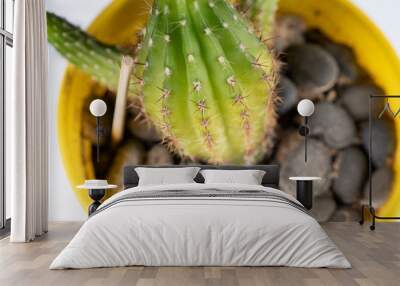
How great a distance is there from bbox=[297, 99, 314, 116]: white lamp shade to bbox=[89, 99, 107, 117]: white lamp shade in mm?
2375

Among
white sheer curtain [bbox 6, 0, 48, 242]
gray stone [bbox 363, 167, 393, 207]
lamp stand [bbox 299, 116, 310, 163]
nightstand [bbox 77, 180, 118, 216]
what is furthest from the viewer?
gray stone [bbox 363, 167, 393, 207]

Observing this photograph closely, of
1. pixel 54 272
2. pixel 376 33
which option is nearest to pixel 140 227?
pixel 54 272

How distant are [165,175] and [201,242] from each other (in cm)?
229

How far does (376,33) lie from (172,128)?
2832mm

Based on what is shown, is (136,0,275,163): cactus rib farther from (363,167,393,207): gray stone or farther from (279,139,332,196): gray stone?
(363,167,393,207): gray stone

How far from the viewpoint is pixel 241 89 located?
23.8ft

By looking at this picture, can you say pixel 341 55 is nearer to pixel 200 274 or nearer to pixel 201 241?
pixel 201 241

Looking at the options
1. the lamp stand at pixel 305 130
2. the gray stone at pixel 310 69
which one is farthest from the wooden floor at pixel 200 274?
the gray stone at pixel 310 69

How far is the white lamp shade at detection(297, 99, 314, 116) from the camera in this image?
697 centimetres

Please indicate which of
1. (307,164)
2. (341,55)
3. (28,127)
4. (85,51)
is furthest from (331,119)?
(28,127)

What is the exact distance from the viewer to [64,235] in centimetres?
630

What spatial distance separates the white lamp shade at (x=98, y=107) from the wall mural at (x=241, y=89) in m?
0.30

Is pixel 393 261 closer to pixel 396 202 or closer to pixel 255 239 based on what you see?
pixel 255 239

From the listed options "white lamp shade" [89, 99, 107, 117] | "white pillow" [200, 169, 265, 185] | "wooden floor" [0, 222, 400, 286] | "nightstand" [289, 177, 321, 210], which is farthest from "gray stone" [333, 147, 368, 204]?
"white lamp shade" [89, 99, 107, 117]
